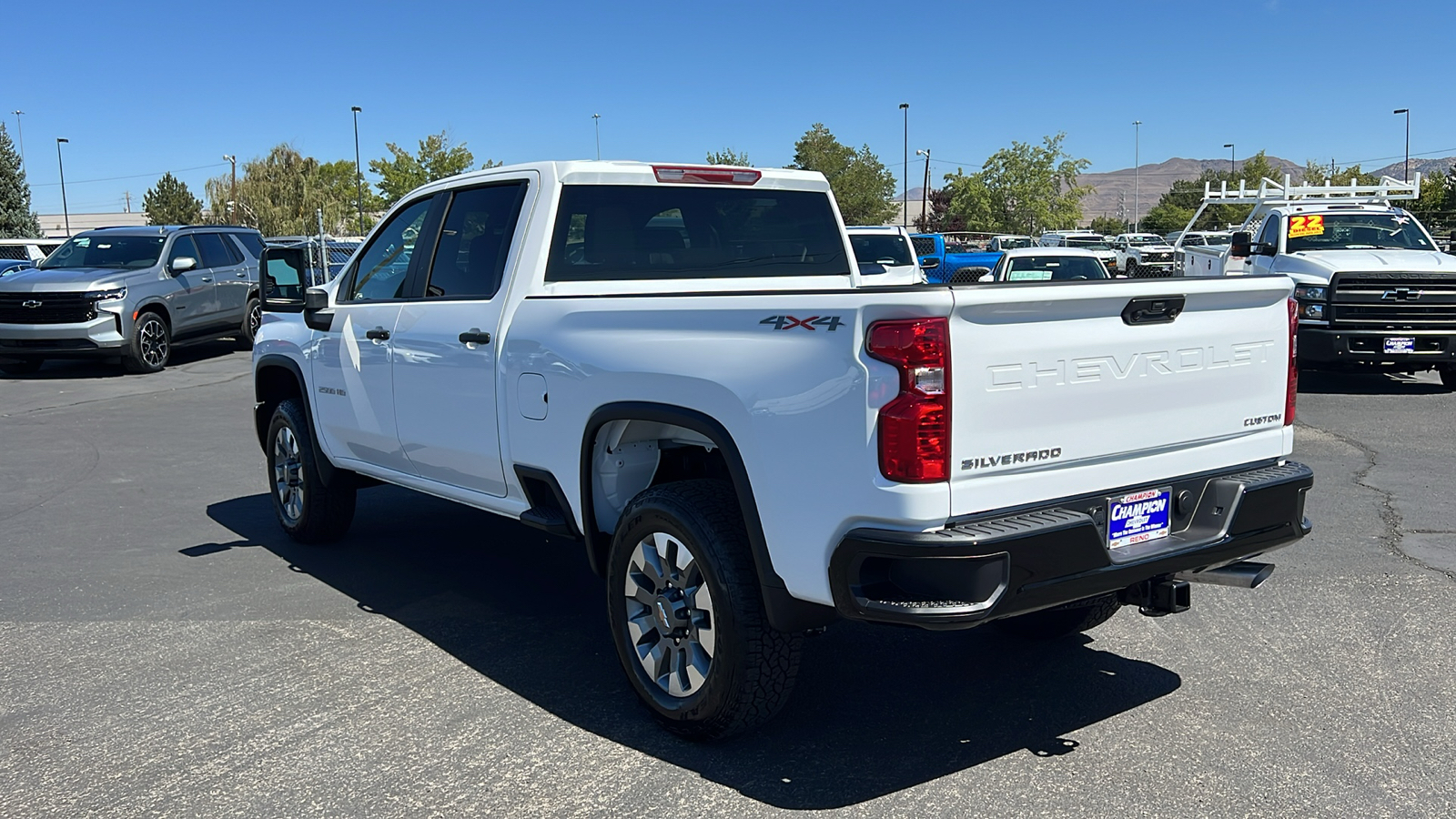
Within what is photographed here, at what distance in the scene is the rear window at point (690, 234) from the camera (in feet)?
17.0

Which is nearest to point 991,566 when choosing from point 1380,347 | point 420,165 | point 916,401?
point 916,401

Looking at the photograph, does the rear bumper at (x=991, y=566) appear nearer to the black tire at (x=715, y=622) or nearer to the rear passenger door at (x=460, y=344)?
the black tire at (x=715, y=622)

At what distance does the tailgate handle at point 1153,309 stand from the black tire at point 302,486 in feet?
14.5

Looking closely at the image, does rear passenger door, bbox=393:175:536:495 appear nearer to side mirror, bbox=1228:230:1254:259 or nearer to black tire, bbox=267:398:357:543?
black tire, bbox=267:398:357:543

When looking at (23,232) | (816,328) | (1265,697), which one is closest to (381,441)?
(816,328)

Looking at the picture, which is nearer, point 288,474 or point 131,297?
point 288,474

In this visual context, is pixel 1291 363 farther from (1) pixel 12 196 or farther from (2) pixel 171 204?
(2) pixel 171 204

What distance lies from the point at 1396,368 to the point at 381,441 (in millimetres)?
11037

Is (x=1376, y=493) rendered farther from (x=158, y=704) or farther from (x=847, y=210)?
(x=847, y=210)

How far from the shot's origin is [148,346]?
16703mm

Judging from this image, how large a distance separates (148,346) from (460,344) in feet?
44.1

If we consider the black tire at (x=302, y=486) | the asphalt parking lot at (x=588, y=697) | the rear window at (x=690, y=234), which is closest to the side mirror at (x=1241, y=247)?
the asphalt parking lot at (x=588, y=697)

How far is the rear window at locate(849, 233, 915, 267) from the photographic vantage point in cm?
1599

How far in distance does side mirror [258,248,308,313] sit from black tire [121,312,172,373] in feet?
36.1
